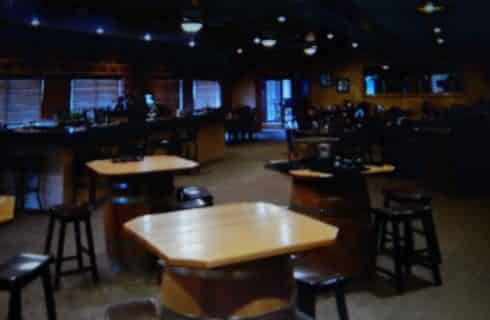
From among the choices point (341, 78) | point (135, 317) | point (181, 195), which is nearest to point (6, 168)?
point (181, 195)

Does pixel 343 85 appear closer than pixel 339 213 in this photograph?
No

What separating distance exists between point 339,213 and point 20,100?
7.85 metres

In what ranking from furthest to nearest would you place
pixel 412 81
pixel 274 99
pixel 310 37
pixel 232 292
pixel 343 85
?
pixel 274 99 < pixel 343 85 < pixel 412 81 < pixel 310 37 < pixel 232 292

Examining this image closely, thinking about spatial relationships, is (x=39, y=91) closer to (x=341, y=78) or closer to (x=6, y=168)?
(x=6, y=168)

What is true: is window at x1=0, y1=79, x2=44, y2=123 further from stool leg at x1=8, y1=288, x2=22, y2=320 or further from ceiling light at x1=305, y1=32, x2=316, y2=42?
stool leg at x1=8, y1=288, x2=22, y2=320

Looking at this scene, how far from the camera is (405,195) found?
423cm

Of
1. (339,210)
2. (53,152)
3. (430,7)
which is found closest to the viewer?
(339,210)

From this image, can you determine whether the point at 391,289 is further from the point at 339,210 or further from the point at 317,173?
the point at 317,173

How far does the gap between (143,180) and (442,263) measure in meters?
2.88

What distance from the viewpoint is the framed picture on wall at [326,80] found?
1664 centimetres

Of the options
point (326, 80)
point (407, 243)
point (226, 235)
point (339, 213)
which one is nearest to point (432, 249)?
point (407, 243)

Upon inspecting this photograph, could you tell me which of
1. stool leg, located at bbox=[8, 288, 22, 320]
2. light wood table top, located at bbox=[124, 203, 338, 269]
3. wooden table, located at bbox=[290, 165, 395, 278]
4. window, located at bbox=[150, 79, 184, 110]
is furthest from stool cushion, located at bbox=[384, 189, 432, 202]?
window, located at bbox=[150, 79, 184, 110]

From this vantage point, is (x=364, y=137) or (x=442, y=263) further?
(x=364, y=137)

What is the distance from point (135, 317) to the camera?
1.87m
